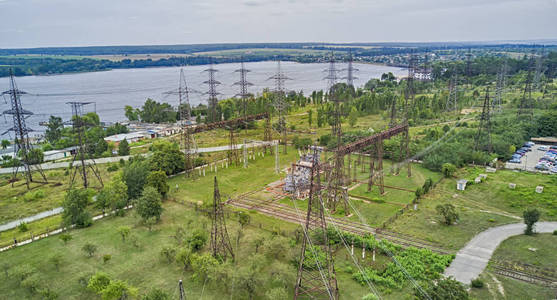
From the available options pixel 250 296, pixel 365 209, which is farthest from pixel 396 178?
pixel 250 296

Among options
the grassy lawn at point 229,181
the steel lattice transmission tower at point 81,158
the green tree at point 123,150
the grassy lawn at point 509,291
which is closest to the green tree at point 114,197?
the grassy lawn at point 229,181

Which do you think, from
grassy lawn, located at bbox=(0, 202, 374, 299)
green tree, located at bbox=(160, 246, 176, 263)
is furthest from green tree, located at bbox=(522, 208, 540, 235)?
green tree, located at bbox=(160, 246, 176, 263)

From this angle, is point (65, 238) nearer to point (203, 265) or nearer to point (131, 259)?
point (131, 259)

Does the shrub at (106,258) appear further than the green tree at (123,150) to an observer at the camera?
No

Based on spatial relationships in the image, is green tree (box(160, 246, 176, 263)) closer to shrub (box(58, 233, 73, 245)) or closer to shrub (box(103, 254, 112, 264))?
shrub (box(103, 254, 112, 264))

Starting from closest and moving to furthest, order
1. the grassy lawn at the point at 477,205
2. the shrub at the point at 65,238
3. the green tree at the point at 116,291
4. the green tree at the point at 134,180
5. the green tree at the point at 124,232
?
the green tree at the point at 116,291 → the shrub at the point at 65,238 → the green tree at the point at 124,232 → the grassy lawn at the point at 477,205 → the green tree at the point at 134,180

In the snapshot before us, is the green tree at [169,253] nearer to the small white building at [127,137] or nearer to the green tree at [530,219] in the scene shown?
the green tree at [530,219]

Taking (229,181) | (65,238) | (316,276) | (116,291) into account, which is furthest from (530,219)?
(65,238)
